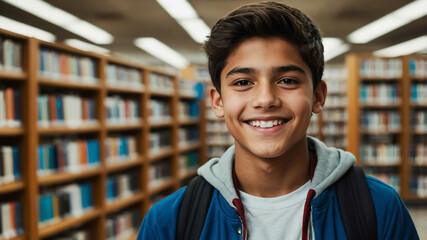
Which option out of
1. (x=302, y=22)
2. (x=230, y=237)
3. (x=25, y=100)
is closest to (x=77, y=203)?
(x=25, y=100)

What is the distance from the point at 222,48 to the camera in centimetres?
113

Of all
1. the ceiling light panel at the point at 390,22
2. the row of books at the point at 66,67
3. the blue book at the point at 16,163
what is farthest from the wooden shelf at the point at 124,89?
the ceiling light panel at the point at 390,22

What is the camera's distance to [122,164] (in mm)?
4148

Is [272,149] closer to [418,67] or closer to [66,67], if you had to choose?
[66,67]

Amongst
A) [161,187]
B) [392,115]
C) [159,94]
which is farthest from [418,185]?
[159,94]

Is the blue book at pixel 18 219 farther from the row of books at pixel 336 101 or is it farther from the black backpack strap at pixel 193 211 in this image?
the row of books at pixel 336 101

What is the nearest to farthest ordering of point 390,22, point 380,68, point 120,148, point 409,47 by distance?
point 120,148 < point 380,68 < point 390,22 < point 409,47

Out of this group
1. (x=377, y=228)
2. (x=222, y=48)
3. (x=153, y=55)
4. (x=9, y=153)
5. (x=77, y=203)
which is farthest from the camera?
(x=153, y=55)

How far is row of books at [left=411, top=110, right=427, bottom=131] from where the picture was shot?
5.58 metres

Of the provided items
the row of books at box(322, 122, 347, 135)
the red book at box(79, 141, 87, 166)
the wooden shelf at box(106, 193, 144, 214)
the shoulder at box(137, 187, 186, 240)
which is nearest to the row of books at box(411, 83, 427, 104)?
the row of books at box(322, 122, 347, 135)

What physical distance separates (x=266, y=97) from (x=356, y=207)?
0.41 meters

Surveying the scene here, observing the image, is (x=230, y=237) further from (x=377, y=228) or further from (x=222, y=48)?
(x=222, y=48)

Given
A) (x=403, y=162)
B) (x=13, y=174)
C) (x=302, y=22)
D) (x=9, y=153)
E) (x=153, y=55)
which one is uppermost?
(x=153, y=55)

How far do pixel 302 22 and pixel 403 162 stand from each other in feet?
17.5
